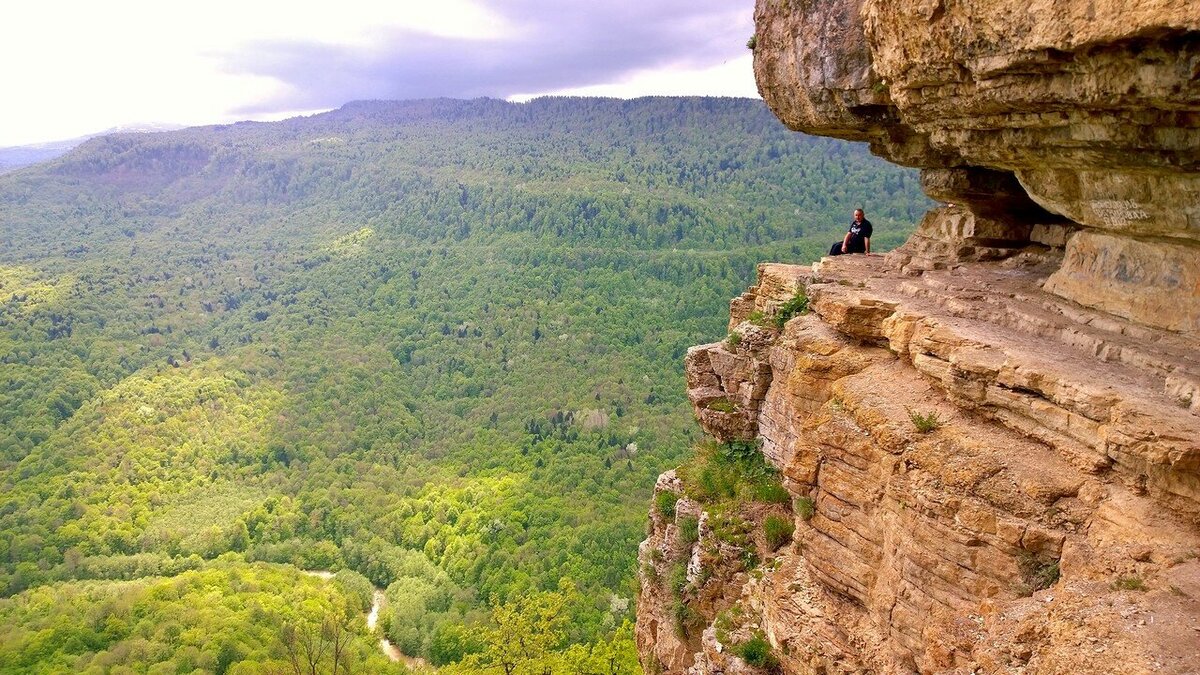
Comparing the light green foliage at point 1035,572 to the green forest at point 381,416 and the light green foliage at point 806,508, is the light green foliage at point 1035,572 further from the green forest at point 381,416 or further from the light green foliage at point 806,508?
the green forest at point 381,416

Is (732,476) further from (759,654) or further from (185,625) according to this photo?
(185,625)

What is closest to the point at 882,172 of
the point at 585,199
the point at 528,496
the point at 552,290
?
the point at 585,199

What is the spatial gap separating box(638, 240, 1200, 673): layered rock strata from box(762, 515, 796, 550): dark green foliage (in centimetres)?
79

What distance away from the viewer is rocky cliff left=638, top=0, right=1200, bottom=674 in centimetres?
668

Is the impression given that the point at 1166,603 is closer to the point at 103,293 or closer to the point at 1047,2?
the point at 1047,2

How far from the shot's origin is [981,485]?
8062mm

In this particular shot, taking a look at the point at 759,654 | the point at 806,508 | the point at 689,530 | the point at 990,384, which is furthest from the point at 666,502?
the point at 990,384

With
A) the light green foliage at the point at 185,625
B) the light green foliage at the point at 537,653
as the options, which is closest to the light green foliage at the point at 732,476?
the light green foliage at the point at 537,653

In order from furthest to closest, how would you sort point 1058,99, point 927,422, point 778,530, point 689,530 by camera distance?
point 689,530 → point 778,530 → point 927,422 → point 1058,99

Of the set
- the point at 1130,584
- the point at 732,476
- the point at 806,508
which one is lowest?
the point at 732,476

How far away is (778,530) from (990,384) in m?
5.25

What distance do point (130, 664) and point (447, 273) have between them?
102 meters

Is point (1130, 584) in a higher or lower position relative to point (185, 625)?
higher

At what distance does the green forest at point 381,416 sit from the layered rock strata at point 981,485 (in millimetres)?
20663
